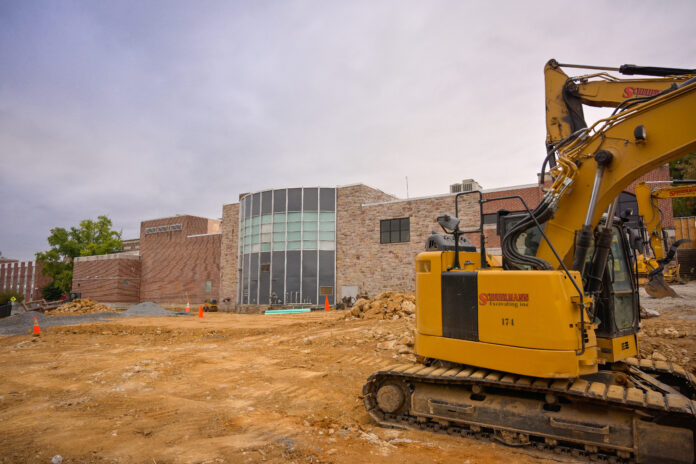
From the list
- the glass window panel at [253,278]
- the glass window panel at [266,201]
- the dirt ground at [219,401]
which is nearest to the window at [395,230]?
the glass window panel at [266,201]

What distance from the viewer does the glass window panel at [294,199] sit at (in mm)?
29719

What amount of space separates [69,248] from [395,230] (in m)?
46.5

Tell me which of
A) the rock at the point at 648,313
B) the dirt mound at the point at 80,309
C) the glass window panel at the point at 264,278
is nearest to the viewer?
the rock at the point at 648,313

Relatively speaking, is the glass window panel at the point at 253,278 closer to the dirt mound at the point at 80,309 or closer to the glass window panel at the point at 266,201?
the glass window panel at the point at 266,201

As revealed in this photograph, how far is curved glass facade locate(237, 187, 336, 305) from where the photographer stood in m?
28.6

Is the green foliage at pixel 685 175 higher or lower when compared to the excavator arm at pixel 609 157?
higher

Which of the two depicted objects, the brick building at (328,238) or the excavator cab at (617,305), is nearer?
the excavator cab at (617,305)

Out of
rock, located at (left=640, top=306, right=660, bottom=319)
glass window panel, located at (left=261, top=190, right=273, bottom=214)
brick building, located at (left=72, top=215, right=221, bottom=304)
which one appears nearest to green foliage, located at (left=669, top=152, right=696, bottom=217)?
rock, located at (left=640, top=306, right=660, bottom=319)

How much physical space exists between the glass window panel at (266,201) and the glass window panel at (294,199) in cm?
170

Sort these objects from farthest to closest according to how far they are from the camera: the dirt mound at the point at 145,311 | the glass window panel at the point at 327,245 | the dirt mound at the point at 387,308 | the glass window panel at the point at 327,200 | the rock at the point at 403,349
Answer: the glass window panel at the point at 327,200
the glass window panel at the point at 327,245
the dirt mound at the point at 145,311
the dirt mound at the point at 387,308
the rock at the point at 403,349

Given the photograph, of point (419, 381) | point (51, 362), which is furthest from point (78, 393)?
point (419, 381)

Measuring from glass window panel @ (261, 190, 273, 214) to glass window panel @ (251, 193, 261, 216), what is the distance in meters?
0.38

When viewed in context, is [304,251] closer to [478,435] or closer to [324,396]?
[324,396]

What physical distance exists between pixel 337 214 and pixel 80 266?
3584cm
